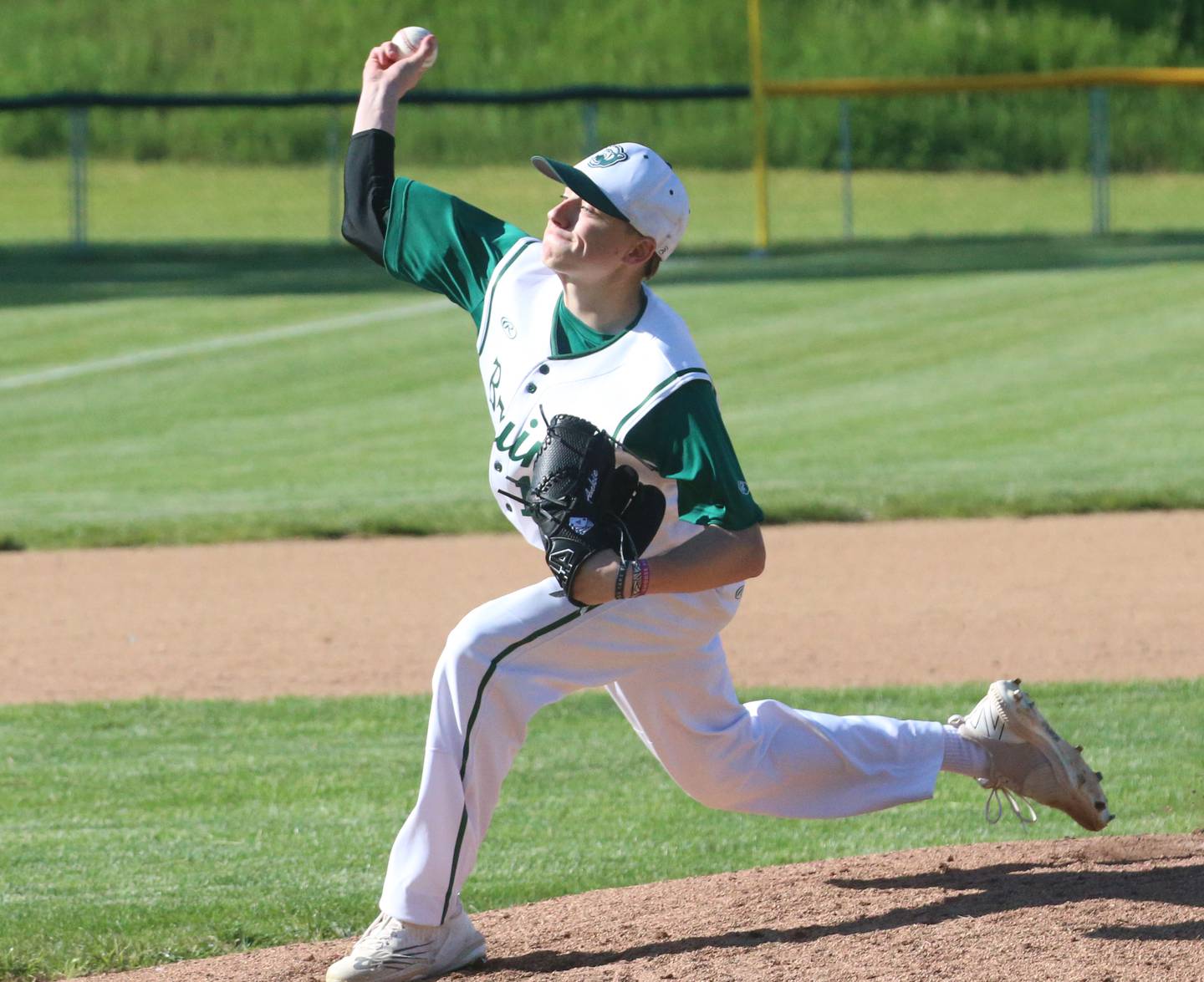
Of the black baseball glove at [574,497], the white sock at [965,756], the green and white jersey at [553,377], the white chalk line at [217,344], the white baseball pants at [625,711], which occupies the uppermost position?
A: the green and white jersey at [553,377]

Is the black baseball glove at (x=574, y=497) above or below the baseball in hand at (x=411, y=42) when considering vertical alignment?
below

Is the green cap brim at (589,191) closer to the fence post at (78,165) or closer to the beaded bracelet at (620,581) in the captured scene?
the beaded bracelet at (620,581)

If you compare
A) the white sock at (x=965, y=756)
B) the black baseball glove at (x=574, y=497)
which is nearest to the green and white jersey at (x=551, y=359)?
the black baseball glove at (x=574, y=497)

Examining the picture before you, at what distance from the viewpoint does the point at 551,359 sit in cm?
401

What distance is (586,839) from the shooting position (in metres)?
5.39

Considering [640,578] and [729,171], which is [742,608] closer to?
[640,578]

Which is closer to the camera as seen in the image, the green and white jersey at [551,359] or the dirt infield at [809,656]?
the green and white jersey at [551,359]

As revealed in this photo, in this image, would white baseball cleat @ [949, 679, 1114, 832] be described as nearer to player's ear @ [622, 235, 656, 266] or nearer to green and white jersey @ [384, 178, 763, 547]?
green and white jersey @ [384, 178, 763, 547]

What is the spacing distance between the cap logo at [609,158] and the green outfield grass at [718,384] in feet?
20.9

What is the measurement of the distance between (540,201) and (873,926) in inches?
935

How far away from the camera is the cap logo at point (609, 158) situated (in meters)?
4.00

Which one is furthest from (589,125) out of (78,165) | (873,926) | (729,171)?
(873,926)

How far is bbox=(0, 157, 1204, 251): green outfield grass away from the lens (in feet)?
85.9

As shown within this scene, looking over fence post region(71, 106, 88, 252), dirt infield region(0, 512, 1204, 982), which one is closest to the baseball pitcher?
dirt infield region(0, 512, 1204, 982)
